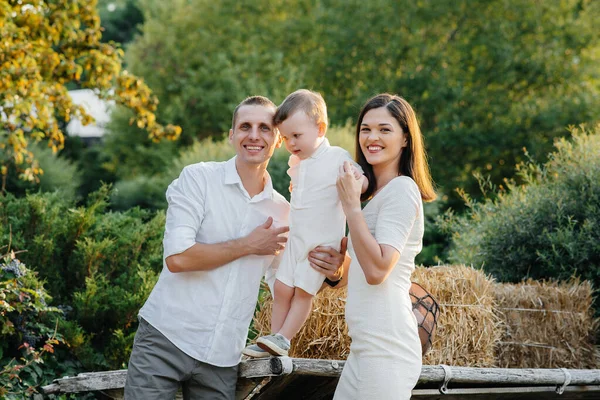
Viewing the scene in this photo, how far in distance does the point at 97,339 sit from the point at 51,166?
1141cm

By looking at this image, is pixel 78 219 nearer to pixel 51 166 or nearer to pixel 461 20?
pixel 51 166

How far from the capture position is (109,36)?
100ft

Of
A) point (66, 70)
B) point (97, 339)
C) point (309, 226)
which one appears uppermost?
point (66, 70)

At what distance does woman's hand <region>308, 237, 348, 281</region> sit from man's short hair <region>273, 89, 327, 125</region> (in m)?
0.61

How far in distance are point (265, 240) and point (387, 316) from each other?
0.68 meters

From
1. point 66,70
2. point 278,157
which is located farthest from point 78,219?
point 278,157

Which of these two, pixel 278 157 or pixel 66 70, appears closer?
pixel 66 70

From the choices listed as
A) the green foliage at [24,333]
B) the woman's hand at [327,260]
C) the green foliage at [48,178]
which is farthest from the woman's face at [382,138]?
the green foliage at [48,178]

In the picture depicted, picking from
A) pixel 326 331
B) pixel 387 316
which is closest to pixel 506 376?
pixel 326 331

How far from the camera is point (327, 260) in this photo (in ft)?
11.4

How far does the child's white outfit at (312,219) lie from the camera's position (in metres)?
3.51

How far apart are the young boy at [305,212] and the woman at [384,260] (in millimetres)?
236

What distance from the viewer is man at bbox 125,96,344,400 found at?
333 cm

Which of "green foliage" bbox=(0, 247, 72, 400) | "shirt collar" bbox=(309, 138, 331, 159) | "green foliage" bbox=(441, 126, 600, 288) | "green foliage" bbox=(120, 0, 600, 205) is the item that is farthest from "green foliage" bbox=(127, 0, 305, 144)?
"shirt collar" bbox=(309, 138, 331, 159)
